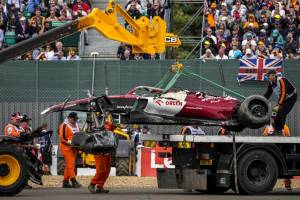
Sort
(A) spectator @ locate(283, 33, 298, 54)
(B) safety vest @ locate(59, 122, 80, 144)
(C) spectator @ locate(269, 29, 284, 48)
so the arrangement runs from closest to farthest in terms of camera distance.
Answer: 1. (B) safety vest @ locate(59, 122, 80, 144)
2. (A) spectator @ locate(283, 33, 298, 54)
3. (C) spectator @ locate(269, 29, 284, 48)

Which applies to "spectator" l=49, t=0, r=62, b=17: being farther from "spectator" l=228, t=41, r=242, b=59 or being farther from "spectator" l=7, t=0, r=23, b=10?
"spectator" l=228, t=41, r=242, b=59

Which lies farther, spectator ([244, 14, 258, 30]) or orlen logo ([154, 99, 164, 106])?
spectator ([244, 14, 258, 30])

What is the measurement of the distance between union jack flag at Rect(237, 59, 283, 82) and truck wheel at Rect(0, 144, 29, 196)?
10.4 m

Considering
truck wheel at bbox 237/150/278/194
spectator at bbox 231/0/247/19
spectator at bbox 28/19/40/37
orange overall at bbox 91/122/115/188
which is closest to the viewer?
truck wheel at bbox 237/150/278/194

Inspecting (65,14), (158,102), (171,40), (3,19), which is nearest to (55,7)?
(65,14)

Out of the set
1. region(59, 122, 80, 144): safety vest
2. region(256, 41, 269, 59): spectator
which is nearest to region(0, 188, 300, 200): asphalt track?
region(59, 122, 80, 144): safety vest

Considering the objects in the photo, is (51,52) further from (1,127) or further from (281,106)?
(281,106)

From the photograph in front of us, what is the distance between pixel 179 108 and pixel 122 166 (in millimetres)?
6873

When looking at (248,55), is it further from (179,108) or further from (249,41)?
(179,108)

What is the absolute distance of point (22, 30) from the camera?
33.3m

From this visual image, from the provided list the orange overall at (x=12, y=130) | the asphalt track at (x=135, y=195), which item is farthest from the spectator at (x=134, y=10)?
the asphalt track at (x=135, y=195)

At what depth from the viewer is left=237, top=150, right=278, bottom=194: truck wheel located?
20.6 metres

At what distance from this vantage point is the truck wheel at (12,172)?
20.0 meters

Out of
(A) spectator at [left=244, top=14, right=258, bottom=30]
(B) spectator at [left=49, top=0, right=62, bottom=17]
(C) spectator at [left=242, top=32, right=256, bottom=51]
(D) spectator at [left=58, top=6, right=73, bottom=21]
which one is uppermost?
(B) spectator at [left=49, top=0, right=62, bottom=17]
